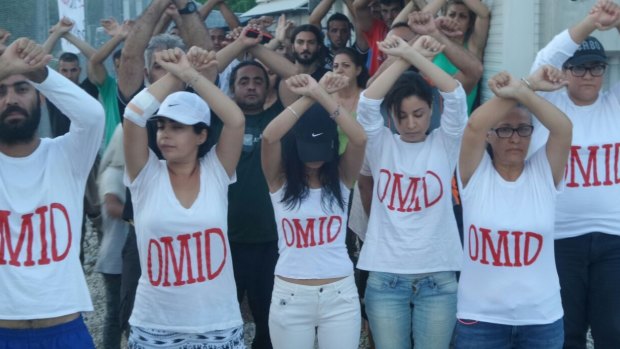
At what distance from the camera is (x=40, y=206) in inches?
161

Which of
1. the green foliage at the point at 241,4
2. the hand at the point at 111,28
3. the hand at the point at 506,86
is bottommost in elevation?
the hand at the point at 506,86

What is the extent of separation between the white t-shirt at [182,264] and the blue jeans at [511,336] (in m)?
1.17

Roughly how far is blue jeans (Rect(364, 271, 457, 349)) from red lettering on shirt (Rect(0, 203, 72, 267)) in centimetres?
172

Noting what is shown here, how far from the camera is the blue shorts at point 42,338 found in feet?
13.2

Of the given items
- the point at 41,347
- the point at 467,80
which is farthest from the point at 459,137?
the point at 41,347

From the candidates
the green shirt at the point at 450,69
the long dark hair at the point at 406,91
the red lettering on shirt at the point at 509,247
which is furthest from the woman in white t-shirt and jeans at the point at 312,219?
the green shirt at the point at 450,69

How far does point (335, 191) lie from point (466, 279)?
2.92 feet

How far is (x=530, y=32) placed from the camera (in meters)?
6.96

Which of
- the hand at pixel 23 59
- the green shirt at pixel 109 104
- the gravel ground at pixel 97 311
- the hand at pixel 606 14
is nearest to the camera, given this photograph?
the hand at pixel 23 59

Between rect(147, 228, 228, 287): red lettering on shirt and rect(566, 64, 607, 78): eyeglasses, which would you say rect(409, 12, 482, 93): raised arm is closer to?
rect(566, 64, 607, 78): eyeglasses

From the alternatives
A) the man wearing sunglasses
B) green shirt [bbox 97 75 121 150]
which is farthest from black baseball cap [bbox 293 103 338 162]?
green shirt [bbox 97 75 121 150]

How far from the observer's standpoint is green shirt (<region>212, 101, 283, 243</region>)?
18.2 feet

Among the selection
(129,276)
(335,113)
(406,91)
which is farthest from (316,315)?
(406,91)

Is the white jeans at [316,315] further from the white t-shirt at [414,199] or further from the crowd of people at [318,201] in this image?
the white t-shirt at [414,199]
